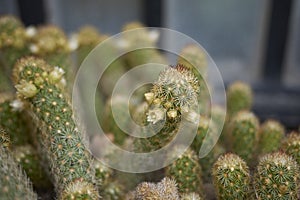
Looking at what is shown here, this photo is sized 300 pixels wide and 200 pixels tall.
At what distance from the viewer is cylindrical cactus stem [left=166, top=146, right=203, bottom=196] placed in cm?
102

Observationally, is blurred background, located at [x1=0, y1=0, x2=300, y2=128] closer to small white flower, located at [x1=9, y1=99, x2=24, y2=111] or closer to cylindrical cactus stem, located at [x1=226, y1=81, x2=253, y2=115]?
cylindrical cactus stem, located at [x1=226, y1=81, x2=253, y2=115]

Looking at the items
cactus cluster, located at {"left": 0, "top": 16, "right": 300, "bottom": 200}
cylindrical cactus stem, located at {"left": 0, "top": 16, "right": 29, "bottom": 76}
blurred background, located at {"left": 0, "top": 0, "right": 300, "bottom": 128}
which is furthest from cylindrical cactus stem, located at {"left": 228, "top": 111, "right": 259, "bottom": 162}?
blurred background, located at {"left": 0, "top": 0, "right": 300, "bottom": 128}

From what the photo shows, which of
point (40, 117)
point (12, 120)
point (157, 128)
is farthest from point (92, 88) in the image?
point (157, 128)

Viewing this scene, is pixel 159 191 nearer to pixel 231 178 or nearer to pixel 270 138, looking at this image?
pixel 231 178

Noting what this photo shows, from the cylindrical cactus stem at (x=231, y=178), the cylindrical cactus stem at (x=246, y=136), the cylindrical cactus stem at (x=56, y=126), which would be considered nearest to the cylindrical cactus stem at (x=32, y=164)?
the cylindrical cactus stem at (x=56, y=126)

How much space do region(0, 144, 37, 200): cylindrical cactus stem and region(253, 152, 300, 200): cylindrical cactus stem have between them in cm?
56

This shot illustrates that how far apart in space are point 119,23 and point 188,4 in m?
0.43

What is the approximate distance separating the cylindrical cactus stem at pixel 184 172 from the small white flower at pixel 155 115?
22 cm

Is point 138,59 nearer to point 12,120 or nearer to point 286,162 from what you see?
point 12,120

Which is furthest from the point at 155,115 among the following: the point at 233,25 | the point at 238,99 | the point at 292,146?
the point at 233,25

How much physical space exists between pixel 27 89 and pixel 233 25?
5.39 feet

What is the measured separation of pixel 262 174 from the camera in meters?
0.93

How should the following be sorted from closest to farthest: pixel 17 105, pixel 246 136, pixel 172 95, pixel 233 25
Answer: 1. pixel 172 95
2. pixel 17 105
3. pixel 246 136
4. pixel 233 25

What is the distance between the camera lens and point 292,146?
1.03 m
